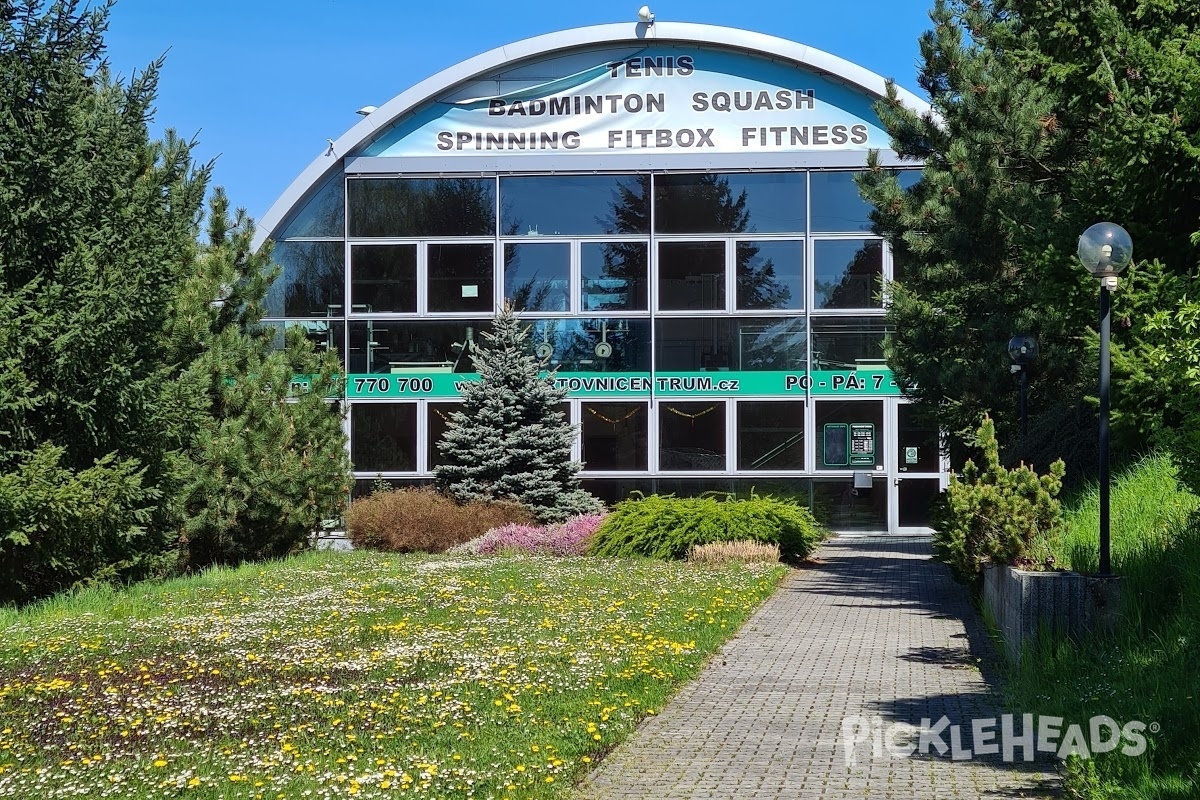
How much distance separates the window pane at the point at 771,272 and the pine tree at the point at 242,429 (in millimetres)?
12088

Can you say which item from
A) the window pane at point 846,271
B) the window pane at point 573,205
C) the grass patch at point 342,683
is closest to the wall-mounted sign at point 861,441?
the window pane at point 846,271

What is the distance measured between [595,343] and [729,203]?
4.63 m

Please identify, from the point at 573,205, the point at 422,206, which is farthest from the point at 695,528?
the point at 422,206

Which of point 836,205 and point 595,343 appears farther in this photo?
point 836,205

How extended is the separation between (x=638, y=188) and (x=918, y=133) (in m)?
10.7

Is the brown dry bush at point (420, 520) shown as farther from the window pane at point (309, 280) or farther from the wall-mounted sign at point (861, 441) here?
the wall-mounted sign at point (861, 441)

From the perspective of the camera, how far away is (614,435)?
100.0 feet

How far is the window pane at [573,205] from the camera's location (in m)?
30.9

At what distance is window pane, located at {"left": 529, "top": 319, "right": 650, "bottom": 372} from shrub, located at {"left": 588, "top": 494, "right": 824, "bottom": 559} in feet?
30.4

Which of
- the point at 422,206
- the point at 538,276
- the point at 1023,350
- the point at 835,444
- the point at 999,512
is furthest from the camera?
the point at 422,206

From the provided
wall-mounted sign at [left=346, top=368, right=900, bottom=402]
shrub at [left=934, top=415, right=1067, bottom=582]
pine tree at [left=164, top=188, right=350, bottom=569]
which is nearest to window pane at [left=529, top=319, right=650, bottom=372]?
wall-mounted sign at [left=346, top=368, right=900, bottom=402]

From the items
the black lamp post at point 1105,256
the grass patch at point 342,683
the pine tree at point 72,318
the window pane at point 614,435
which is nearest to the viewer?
the grass patch at point 342,683

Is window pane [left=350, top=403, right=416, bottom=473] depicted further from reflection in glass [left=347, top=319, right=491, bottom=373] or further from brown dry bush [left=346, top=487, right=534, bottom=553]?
brown dry bush [left=346, top=487, right=534, bottom=553]

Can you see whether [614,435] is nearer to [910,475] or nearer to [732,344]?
[732,344]
